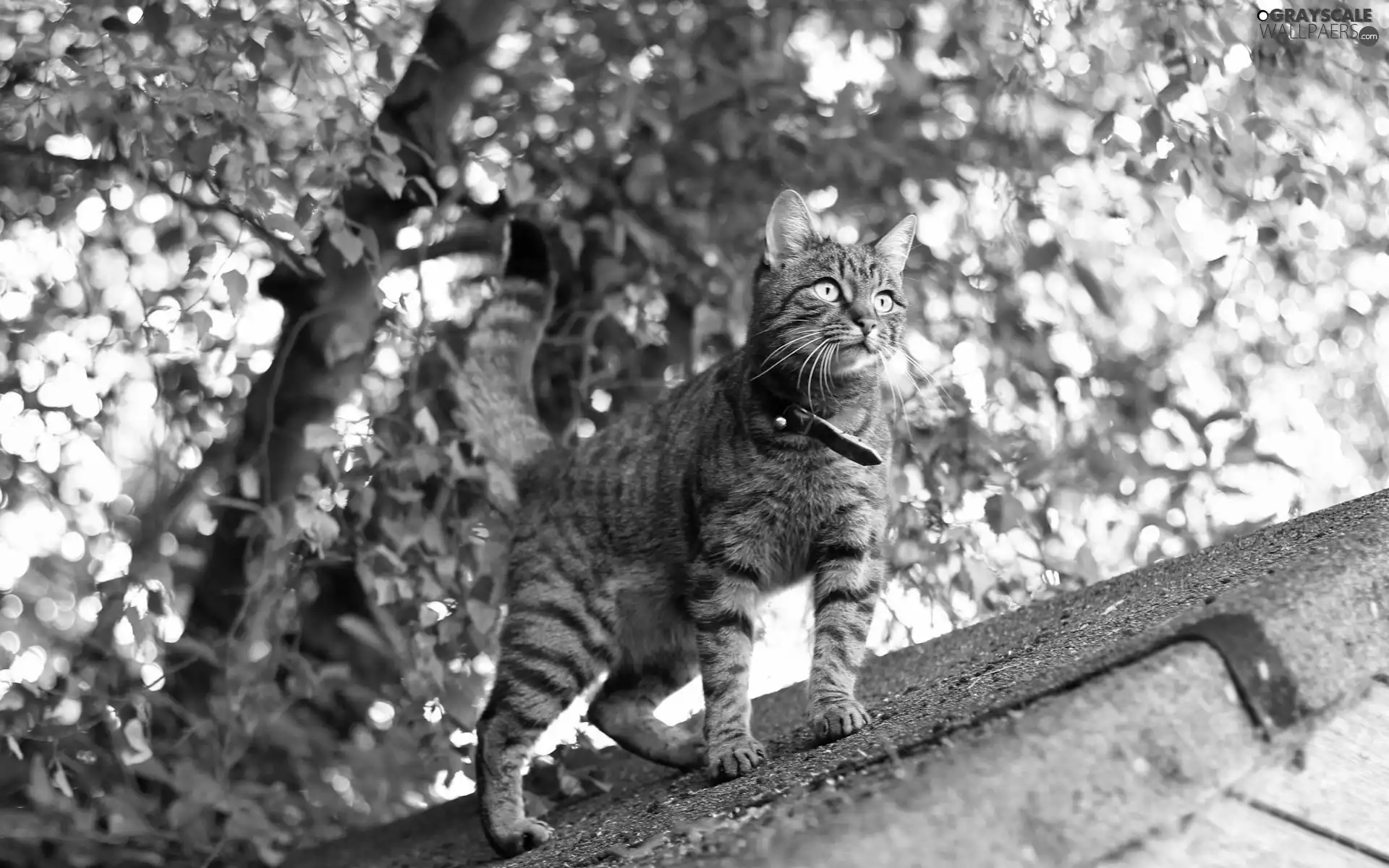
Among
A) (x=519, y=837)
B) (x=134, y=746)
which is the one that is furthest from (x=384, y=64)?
(x=519, y=837)

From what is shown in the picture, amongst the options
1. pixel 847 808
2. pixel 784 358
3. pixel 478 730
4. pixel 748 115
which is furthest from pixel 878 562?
pixel 748 115

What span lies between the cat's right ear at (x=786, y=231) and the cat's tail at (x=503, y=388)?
1210 millimetres

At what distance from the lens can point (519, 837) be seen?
3.57m

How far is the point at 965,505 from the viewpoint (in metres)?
5.09

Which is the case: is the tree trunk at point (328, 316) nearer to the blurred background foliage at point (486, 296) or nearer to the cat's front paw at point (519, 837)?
the blurred background foliage at point (486, 296)

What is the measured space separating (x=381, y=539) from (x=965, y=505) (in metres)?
2.17

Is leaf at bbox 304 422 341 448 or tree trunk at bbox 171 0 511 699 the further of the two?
tree trunk at bbox 171 0 511 699

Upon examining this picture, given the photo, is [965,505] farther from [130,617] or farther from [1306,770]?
[1306,770]

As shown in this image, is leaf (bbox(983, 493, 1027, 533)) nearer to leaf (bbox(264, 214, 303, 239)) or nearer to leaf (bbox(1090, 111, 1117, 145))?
leaf (bbox(1090, 111, 1117, 145))

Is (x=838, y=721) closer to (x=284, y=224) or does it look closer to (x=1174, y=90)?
(x=284, y=224)

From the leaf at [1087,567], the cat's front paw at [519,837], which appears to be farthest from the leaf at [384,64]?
the leaf at [1087,567]

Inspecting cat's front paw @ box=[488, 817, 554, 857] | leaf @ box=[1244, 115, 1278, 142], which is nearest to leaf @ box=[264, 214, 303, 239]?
cat's front paw @ box=[488, 817, 554, 857]

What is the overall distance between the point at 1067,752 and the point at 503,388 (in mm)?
3519

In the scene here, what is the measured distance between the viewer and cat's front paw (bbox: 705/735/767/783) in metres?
3.04
